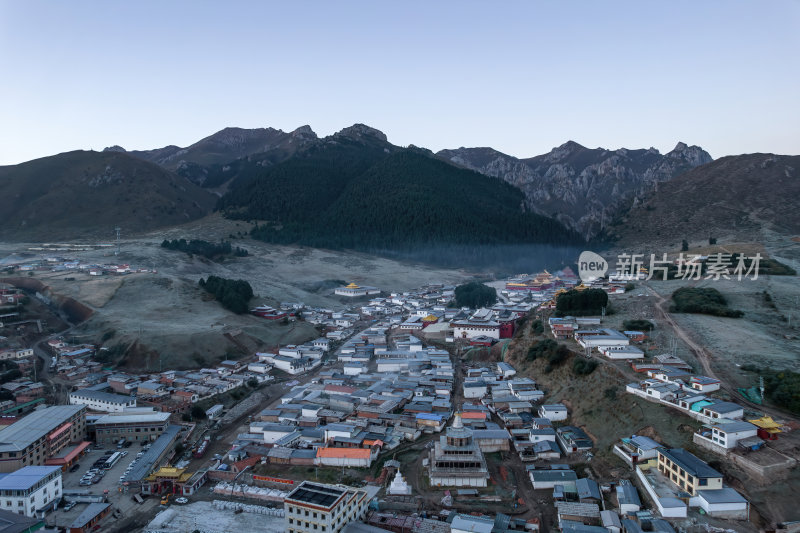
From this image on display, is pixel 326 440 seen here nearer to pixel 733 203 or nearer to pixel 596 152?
pixel 733 203

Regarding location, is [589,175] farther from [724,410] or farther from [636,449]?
[636,449]

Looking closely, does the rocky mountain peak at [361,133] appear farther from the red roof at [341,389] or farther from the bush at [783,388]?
the bush at [783,388]

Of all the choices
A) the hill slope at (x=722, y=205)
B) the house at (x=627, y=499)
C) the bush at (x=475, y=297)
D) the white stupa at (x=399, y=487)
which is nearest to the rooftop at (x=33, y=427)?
the white stupa at (x=399, y=487)

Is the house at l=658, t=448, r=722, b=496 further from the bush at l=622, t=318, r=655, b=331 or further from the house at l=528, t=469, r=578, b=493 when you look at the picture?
the bush at l=622, t=318, r=655, b=331

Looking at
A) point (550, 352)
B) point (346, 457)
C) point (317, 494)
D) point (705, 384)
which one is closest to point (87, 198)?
point (346, 457)

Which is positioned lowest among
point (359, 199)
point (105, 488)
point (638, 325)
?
point (105, 488)
